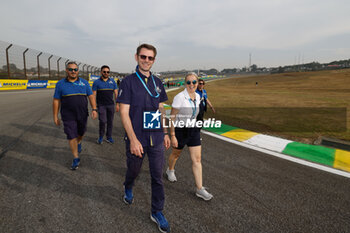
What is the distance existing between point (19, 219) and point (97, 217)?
90 centimetres

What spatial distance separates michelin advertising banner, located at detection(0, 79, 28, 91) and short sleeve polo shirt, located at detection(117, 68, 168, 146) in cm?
2783

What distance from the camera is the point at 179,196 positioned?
285 centimetres

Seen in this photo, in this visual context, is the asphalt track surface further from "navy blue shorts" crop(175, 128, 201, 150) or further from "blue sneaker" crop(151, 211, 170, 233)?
"navy blue shorts" crop(175, 128, 201, 150)

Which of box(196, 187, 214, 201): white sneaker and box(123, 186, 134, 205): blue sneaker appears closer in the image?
box(123, 186, 134, 205): blue sneaker

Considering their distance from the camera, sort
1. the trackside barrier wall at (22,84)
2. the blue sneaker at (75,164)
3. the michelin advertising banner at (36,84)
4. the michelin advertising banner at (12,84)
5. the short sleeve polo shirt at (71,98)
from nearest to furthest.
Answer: the short sleeve polo shirt at (71,98) < the blue sneaker at (75,164) < the michelin advertising banner at (12,84) < the trackside barrier wall at (22,84) < the michelin advertising banner at (36,84)

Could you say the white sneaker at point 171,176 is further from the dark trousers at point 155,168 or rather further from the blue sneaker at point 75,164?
the blue sneaker at point 75,164

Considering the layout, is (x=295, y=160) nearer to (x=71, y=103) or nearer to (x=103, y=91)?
(x=71, y=103)

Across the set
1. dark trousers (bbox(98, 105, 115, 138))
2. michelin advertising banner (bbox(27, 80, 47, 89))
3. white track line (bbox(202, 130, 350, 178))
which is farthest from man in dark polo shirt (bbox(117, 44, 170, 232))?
michelin advertising banner (bbox(27, 80, 47, 89))

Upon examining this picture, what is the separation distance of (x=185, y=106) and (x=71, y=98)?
2209 millimetres

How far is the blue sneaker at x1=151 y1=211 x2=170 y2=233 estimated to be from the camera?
2157mm

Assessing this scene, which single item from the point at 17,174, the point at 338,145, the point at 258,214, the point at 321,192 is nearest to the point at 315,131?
the point at 338,145

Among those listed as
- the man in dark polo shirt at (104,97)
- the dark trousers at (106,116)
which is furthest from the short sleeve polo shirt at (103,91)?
the dark trousers at (106,116)

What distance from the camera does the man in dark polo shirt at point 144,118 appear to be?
209cm

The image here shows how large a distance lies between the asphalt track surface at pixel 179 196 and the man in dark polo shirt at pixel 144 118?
46 cm
